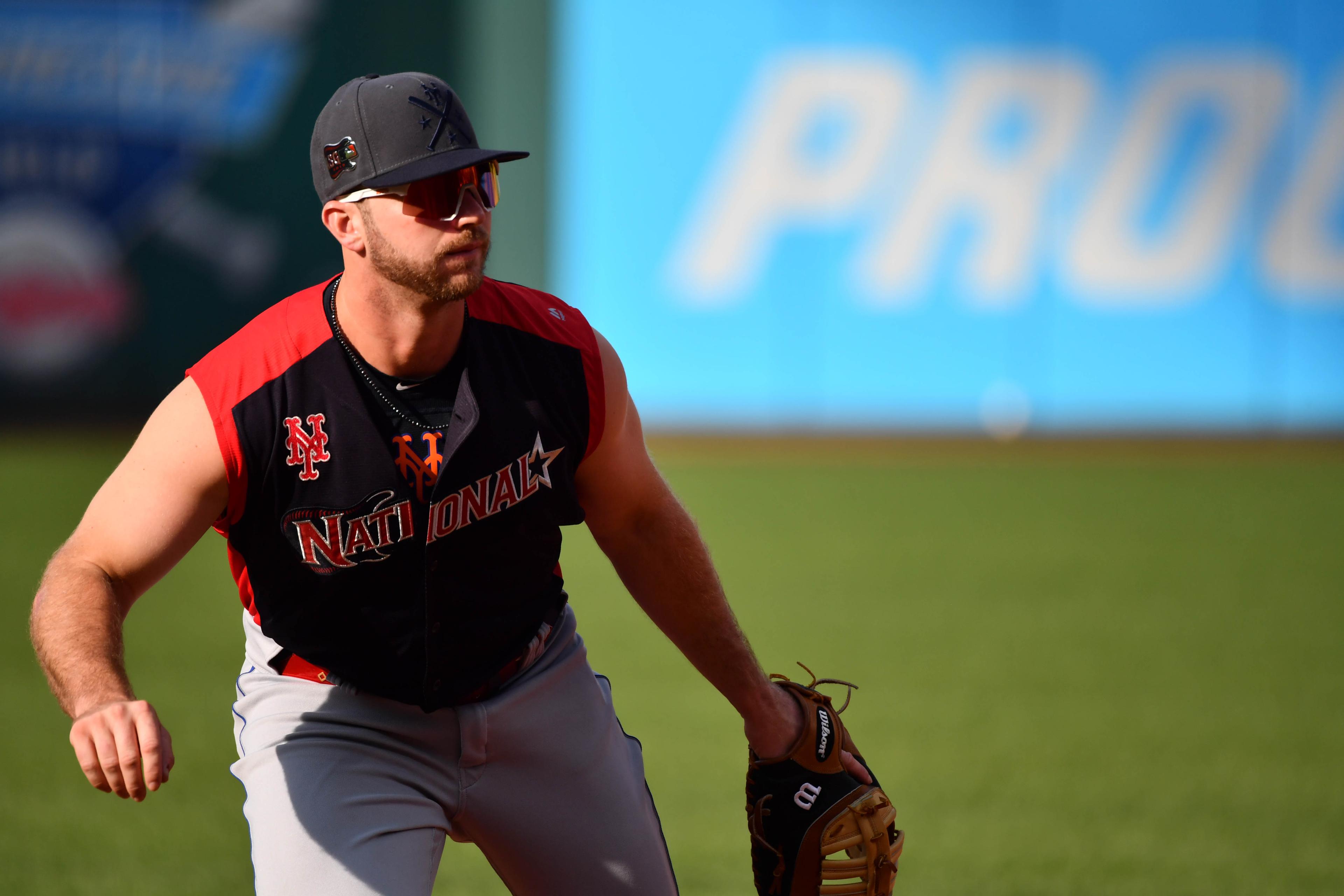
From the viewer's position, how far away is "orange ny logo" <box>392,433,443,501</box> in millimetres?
2611

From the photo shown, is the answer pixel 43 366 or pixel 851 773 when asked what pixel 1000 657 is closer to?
pixel 851 773

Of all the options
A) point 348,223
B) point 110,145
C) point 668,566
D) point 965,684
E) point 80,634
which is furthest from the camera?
point 110,145

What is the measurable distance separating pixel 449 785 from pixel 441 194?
1.12 m

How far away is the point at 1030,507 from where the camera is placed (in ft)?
37.4

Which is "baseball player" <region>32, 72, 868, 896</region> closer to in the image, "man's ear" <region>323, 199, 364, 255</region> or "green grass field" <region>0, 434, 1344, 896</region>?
"man's ear" <region>323, 199, 364, 255</region>

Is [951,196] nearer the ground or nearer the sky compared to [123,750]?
nearer the ground

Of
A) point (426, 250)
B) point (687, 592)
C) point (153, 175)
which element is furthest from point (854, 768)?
point (153, 175)

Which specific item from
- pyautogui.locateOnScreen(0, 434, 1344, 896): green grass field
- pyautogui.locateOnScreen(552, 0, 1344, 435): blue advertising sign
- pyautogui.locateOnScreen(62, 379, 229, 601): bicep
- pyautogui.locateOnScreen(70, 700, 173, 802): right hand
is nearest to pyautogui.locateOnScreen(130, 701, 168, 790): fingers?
pyautogui.locateOnScreen(70, 700, 173, 802): right hand

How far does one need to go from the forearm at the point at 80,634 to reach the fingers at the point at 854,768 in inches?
59.8

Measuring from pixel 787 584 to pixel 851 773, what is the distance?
5776 mm

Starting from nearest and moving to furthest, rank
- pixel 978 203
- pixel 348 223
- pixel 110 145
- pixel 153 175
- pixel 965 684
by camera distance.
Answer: pixel 348 223 → pixel 965 684 → pixel 110 145 → pixel 153 175 → pixel 978 203

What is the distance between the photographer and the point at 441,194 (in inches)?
102

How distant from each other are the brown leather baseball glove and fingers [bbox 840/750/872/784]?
0.02 metres

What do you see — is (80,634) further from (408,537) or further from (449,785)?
(449,785)
